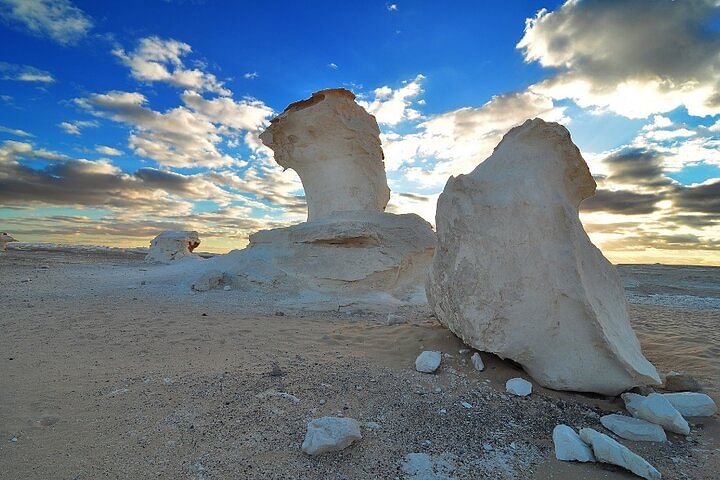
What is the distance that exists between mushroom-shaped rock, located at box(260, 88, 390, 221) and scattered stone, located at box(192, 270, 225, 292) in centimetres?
420

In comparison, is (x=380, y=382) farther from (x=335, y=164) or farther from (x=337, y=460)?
(x=335, y=164)

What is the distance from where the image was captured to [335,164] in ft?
45.1

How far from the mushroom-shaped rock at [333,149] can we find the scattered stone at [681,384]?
9.98 metres

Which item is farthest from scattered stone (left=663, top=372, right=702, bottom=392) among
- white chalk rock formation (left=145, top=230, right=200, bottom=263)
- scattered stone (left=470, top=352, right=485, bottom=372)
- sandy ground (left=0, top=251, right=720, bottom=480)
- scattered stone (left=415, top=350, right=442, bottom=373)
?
white chalk rock formation (left=145, top=230, right=200, bottom=263)

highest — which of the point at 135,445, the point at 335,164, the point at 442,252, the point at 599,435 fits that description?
the point at 335,164

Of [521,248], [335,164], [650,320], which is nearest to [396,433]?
[521,248]

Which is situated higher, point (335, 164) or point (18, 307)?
point (335, 164)

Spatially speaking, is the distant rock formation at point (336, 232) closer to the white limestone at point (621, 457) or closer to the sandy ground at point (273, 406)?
the sandy ground at point (273, 406)

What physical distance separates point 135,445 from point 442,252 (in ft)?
11.3

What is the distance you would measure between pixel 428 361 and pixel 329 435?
1.75 meters

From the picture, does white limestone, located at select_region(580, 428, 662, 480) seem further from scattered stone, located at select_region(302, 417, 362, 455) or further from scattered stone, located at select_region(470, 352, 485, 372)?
scattered stone, located at select_region(302, 417, 362, 455)

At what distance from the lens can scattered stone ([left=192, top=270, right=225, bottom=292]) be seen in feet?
34.3

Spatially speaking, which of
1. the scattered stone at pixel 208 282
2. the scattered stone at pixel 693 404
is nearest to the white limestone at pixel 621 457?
the scattered stone at pixel 693 404

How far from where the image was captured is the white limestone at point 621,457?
263 cm
